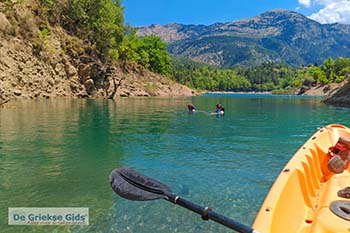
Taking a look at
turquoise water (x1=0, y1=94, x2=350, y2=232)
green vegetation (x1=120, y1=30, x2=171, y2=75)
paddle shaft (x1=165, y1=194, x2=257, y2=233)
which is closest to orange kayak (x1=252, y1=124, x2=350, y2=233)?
paddle shaft (x1=165, y1=194, x2=257, y2=233)

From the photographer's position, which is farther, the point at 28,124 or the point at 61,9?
the point at 61,9

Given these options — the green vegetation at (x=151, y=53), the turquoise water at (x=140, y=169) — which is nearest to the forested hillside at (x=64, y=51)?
the green vegetation at (x=151, y=53)

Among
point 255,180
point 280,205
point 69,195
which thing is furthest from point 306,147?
point 69,195

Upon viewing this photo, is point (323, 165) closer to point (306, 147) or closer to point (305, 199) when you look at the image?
point (306, 147)

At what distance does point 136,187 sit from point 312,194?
3.58m

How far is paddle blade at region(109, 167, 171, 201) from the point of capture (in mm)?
3855

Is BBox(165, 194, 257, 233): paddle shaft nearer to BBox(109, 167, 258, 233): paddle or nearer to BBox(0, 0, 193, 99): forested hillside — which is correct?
BBox(109, 167, 258, 233): paddle

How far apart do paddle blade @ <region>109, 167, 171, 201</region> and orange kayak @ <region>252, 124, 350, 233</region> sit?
1163mm

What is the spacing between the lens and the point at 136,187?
13.3 ft

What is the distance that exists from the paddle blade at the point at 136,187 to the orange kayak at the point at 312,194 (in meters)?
1.16

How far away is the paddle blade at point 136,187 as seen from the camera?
3855 mm

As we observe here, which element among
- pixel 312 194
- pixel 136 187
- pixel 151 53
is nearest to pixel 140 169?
pixel 312 194

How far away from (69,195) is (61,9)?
59141 millimetres

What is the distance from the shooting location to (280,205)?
420cm
